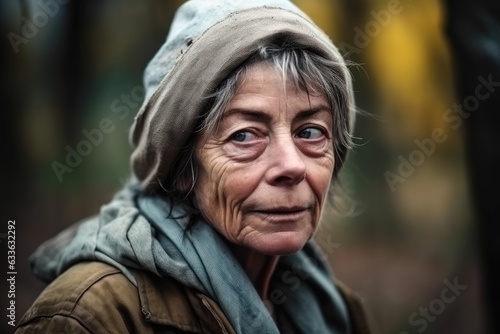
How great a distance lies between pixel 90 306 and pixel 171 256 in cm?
31

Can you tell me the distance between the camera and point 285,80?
6.37 feet

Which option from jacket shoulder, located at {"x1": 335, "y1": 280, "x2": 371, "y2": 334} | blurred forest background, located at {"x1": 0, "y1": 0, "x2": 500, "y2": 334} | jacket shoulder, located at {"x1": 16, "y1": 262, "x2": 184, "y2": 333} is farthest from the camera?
blurred forest background, located at {"x1": 0, "y1": 0, "x2": 500, "y2": 334}

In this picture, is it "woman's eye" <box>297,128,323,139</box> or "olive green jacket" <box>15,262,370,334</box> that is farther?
"woman's eye" <box>297,128,323,139</box>

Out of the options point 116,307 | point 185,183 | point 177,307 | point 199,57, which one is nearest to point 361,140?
point 185,183

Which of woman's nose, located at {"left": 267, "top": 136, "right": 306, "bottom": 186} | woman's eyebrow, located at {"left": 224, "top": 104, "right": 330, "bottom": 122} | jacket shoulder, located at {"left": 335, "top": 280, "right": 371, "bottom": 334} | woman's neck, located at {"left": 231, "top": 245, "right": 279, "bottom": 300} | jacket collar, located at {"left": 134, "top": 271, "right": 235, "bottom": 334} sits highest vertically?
woman's eyebrow, located at {"left": 224, "top": 104, "right": 330, "bottom": 122}

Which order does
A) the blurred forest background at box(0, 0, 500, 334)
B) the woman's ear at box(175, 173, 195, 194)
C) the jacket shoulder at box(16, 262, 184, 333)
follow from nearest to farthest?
the jacket shoulder at box(16, 262, 184, 333), the woman's ear at box(175, 173, 195, 194), the blurred forest background at box(0, 0, 500, 334)

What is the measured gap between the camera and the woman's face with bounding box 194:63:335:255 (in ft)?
6.34

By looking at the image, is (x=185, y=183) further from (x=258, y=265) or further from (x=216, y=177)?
(x=258, y=265)

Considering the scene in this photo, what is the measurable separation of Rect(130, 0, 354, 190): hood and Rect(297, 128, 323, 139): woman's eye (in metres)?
0.23

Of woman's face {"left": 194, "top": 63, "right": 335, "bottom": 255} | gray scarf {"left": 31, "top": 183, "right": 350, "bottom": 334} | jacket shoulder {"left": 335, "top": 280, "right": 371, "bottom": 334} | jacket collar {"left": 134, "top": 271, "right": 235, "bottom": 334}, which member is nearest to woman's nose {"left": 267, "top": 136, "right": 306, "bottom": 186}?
woman's face {"left": 194, "top": 63, "right": 335, "bottom": 255}

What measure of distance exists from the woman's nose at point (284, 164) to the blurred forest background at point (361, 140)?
205 cm

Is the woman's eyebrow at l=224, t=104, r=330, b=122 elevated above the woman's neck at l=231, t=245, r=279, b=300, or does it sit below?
above

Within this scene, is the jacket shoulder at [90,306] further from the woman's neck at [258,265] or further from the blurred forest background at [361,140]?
the blurred forest background at [361,140]

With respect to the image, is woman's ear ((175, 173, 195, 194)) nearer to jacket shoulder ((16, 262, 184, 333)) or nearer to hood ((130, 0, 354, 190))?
hood ((130, 0, 354, 190))
